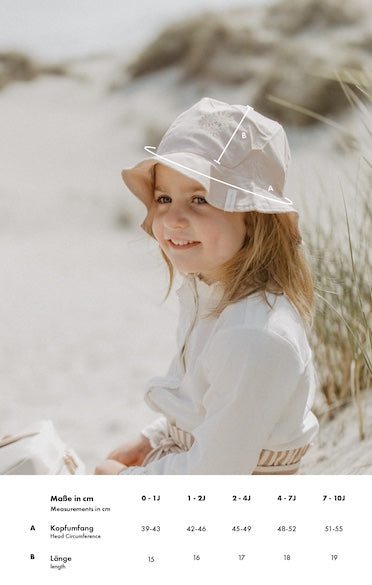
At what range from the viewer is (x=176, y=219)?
88cm

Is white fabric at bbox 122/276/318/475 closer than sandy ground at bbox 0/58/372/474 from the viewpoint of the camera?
Yes

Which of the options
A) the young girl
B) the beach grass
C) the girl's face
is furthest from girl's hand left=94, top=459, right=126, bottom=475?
the beach grass

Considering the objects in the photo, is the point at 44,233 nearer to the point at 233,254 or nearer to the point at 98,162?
the point at 98,162

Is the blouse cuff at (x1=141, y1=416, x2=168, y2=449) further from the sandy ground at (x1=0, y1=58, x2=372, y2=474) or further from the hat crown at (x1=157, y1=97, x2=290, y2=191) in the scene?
the hat crown at (x1=157, y1=97, x2=290, y2=191)

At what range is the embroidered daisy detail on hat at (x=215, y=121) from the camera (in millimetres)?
869

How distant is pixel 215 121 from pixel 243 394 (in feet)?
1.11

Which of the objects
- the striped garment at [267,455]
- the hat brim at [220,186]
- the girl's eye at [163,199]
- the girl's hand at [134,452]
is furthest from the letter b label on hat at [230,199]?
the girl's hand at [134,452]

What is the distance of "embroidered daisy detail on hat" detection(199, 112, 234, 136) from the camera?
0.87 metres

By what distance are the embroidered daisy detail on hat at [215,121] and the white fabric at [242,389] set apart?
0.21m

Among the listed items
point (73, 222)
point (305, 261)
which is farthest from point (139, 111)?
point (305, 261)

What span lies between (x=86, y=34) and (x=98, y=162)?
1.82m

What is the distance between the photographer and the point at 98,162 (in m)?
4.37

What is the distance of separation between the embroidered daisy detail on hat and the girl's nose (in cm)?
10

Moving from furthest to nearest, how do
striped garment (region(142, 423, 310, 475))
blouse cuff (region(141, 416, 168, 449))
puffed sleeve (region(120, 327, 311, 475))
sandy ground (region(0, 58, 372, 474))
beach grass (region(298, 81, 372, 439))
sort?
sandy ground (region(0, 58, 372, 474)) < beach grass (region(298, 81, 372, 439)) < blouse cuff (region(141, 416, 168, 449)) < striped garment (region(142, 423, 310, 475)) < puffed sleeve (region(120, 327, 311, 475))
